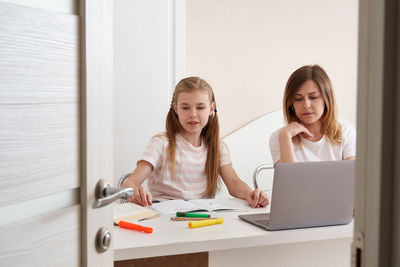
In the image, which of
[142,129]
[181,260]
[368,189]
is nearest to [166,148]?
[142,129]

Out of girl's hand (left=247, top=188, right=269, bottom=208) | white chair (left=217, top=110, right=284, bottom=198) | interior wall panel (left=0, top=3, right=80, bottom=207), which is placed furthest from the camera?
white chair (left=217, top=110, right=284, bottom=198)

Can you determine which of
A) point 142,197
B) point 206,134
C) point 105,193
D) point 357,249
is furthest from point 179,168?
point 357,249

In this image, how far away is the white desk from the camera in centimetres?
139

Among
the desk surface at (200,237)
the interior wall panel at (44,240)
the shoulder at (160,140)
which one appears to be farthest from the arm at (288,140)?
the interior wall panel at (44,240)

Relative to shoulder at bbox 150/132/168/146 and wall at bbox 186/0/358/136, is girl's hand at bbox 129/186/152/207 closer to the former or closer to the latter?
shoulder at bbox 150/132/168/146

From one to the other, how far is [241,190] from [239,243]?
693mm

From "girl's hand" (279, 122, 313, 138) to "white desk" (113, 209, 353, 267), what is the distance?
2.19ft

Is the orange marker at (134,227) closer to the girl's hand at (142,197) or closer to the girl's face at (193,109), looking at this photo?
the girl's hand at (142,197)

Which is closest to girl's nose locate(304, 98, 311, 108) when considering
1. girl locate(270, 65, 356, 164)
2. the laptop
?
girl locate(270, 65, 356, 164)

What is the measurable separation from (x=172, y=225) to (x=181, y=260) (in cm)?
12

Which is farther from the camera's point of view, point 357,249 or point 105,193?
point 105,193

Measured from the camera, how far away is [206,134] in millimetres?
2379

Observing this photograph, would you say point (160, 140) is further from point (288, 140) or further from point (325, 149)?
point (325, 149)

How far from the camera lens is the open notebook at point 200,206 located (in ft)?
5.77
